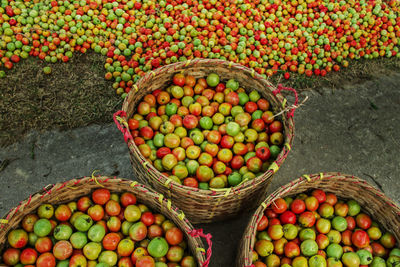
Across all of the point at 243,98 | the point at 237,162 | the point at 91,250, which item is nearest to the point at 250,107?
the point at 243,98

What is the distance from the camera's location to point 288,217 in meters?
2.42

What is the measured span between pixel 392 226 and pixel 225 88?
1930 mm

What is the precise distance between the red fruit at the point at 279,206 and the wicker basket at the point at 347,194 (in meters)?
0.05

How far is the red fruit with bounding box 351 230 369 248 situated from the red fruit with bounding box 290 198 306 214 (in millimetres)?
443

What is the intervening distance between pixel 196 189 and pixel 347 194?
1.39 m

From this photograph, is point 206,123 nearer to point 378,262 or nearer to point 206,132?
point 206,132

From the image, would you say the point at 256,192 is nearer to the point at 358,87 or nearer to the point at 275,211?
the point at 275,211

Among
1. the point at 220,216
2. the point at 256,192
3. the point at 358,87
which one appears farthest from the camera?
the point at 358,87

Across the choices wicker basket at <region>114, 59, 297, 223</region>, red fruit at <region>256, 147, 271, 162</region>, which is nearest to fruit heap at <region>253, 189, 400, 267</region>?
wicker basket at <region>114, 59, 297, 223</region>

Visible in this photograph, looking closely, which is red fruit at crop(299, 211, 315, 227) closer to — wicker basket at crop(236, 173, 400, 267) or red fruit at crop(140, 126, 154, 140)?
wicker basket at crop(236, 173, 400, 267)

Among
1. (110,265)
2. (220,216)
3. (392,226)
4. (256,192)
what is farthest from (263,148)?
(110,265)

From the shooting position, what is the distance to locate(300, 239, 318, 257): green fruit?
89.4 inches

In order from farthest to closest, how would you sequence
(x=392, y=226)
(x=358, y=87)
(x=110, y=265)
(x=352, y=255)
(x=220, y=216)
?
(x=358, y=87) → (x=220, y=216) → (x=392, y=226) → (x=352, y=255) → (x=110, y=265)

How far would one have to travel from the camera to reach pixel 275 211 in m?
2.46
